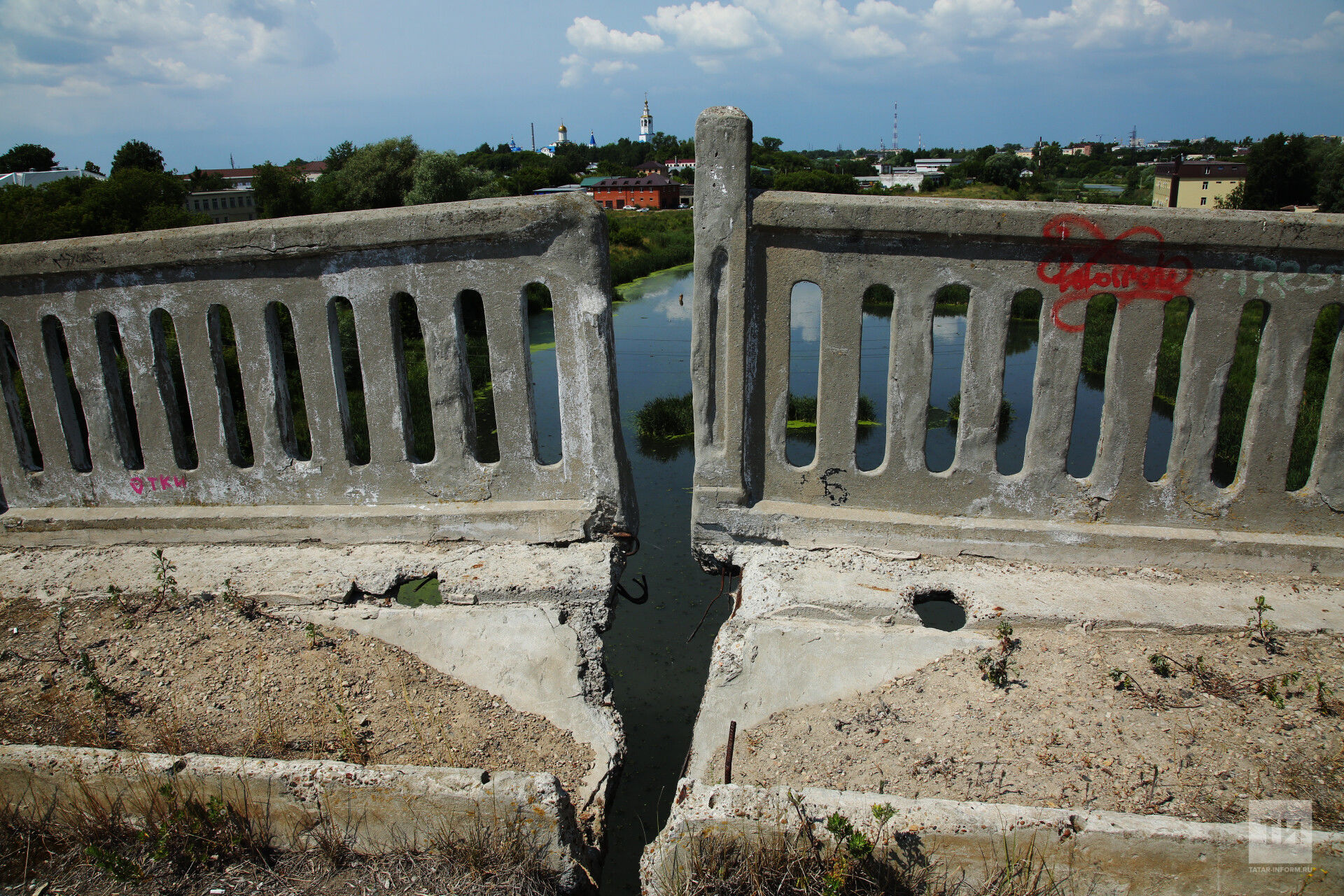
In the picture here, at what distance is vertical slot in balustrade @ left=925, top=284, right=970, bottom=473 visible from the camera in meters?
10.5

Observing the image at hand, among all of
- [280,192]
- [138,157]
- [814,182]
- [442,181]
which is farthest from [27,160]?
[814,182]

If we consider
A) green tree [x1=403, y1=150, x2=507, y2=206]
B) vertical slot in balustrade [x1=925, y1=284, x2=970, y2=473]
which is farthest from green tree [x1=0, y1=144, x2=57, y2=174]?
vertical slot in balustrade [x1=925, y1=284, x2=970, y2=473]

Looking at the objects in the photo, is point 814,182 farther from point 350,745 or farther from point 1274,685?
point 350,745

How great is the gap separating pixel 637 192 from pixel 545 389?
6078cm

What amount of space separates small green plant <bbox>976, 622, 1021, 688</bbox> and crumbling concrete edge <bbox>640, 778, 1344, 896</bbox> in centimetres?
72

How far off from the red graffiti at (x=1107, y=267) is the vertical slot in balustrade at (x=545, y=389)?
235 cm

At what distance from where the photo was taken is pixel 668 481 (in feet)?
31.3

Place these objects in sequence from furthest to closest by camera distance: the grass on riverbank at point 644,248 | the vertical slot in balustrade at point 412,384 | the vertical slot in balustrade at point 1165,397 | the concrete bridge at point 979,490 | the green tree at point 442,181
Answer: the green tree at point 442,181 < the grass on riverbank at point 644,248 < the vertical slot in balustrade at point 1165,397 < the vertical slot in balustrade at point 412,384 < the concrete bridge at point 979,490

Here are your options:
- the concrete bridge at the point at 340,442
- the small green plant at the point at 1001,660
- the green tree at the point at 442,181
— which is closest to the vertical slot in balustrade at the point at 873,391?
the small green plant at the point at 1001,660

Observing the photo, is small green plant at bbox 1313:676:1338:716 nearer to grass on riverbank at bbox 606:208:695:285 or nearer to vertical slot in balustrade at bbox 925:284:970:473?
vertical slot in balustrade at bbox 925:284:970:473

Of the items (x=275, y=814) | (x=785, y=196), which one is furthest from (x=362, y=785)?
(x=785, y=196)

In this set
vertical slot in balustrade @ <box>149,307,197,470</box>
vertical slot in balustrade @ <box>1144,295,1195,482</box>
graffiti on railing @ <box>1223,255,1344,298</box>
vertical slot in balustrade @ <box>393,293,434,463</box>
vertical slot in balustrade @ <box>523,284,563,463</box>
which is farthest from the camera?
vertical slot in balustrade @ <box>1144,295,1195,482</box>

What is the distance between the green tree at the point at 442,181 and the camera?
33312mm

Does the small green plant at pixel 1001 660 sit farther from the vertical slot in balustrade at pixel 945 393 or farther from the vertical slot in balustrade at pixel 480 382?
the vertical slot in balustrade at pixel 945 393
